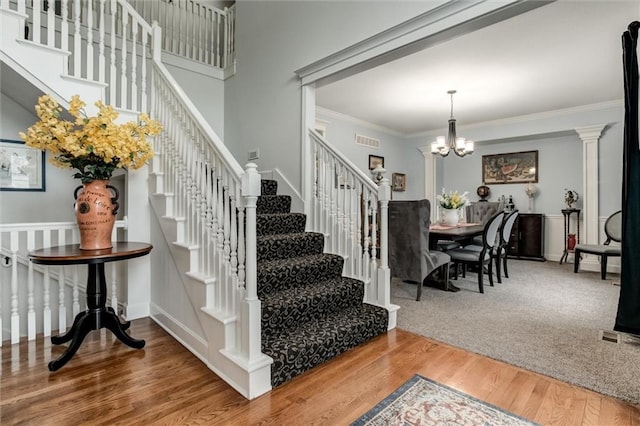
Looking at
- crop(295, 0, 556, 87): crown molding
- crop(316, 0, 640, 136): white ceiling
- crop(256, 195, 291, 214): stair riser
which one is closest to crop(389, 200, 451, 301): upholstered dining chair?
crop(256, 195, 291, 214): stair riser

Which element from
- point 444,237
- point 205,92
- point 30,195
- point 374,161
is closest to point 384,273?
point 444,237

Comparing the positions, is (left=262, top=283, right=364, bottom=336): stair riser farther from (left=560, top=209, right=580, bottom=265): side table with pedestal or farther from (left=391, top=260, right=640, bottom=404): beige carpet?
(left=560, top=209, right=580, bottom=265): side table with pedestal

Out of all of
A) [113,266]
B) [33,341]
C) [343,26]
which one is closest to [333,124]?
[343,26]

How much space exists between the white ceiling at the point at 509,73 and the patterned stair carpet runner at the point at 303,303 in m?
2.54

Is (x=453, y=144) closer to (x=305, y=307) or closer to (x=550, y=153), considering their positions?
(x=550, y=153)

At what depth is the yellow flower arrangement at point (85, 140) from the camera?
208 cm

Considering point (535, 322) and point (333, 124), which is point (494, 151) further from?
point (535, 322)

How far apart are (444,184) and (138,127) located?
22.4ft

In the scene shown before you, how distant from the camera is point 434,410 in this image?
1.68 m

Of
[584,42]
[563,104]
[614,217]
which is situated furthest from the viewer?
[563,104]

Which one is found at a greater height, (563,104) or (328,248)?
(563,104)

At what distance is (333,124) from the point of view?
235 inches

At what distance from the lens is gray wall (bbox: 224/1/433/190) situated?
9.78 ft

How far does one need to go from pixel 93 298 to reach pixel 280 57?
301cm
